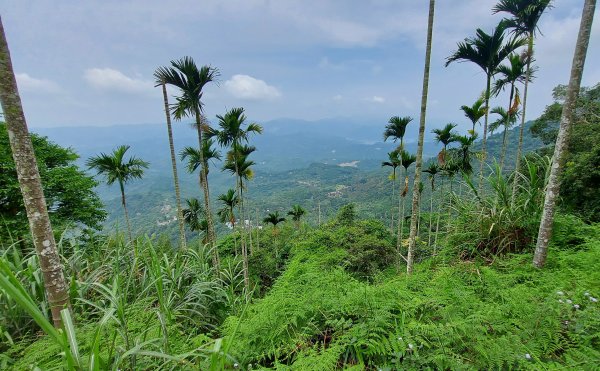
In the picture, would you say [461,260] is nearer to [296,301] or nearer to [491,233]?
[491,233]

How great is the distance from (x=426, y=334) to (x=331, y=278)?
1423 millimetres

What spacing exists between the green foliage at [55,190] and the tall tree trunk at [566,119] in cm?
1136

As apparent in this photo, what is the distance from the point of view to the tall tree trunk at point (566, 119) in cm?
337

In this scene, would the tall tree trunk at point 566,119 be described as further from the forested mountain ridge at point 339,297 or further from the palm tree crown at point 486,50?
the palm tree crown at point 486,50

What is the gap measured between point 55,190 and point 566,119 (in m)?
14.2

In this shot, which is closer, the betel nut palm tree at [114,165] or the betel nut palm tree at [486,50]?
the betel nut palm tree at [486,50]

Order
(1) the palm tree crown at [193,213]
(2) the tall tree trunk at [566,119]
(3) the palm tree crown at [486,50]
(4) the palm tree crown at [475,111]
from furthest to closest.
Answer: (1) the palm tree crown at [193,213] < (4) the palm tree crown at [475,111] < (3) the palm tree crown at [486,50] < (2) the tall tree trunk at [566,119]

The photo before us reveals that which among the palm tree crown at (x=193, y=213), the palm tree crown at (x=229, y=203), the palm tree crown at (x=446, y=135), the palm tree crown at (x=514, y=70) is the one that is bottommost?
the palm tree crown at (x=193, y=213)

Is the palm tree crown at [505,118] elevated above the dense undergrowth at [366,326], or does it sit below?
above

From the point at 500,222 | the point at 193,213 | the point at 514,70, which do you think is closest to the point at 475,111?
the point at 514,70

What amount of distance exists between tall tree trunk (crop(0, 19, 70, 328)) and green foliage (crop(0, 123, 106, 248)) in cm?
793

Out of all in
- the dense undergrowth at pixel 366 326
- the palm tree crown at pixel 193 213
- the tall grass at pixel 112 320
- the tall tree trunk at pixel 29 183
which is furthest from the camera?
the palm tree crown at pixel 193 213

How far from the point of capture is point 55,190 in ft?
34.9

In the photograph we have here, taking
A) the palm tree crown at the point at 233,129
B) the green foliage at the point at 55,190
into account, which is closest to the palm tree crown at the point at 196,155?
the palm tree crown at the point at 233,129
